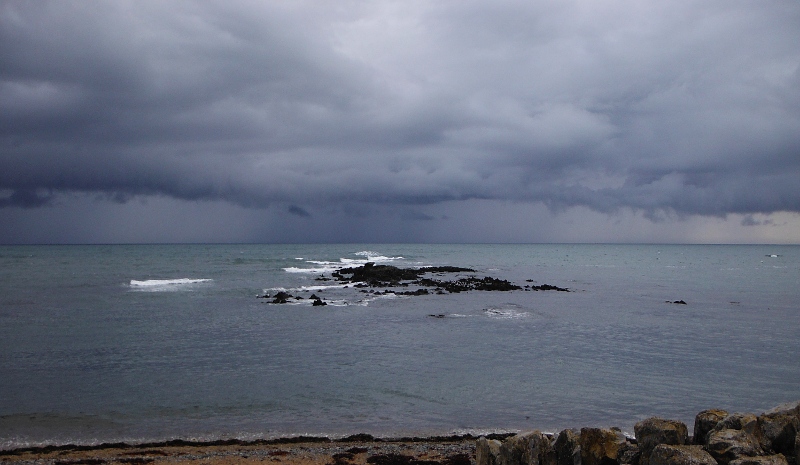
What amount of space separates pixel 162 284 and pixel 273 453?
1911 inches

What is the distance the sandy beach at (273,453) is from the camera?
10992mm

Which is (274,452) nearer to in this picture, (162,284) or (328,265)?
Result: (162,284)

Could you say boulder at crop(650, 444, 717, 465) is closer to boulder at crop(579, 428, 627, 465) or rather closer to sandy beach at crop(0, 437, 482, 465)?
boulder at crop(579, 428, 627, 465)

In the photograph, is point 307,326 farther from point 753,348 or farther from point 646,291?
point 646,291

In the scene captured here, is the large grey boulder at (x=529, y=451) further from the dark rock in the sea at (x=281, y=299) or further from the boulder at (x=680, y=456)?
the dark rock in the sea at (x=281, y=299)

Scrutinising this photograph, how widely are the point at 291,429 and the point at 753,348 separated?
21.3 meters

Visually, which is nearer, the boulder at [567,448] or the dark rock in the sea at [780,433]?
the dark rock in the sea at [780,433]

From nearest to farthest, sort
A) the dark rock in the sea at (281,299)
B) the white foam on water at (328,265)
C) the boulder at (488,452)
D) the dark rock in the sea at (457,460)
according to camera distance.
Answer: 1. the boulder at (488,452)
2. the dark rock in the sea at (457,460)
3. the dark rock in the sea at (281,299)
4. the white foam on water at (328,265)

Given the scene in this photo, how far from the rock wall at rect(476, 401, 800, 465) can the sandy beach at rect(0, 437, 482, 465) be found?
6.92 ft

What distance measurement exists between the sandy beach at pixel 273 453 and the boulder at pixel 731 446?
16.0 ft

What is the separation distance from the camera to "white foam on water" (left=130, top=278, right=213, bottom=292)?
50375mm

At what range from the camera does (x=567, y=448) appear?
8969 millimetres

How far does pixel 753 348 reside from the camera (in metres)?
24.2

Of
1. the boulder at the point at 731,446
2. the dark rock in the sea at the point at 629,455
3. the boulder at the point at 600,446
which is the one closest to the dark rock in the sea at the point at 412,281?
the boulder at the point at 600,446
